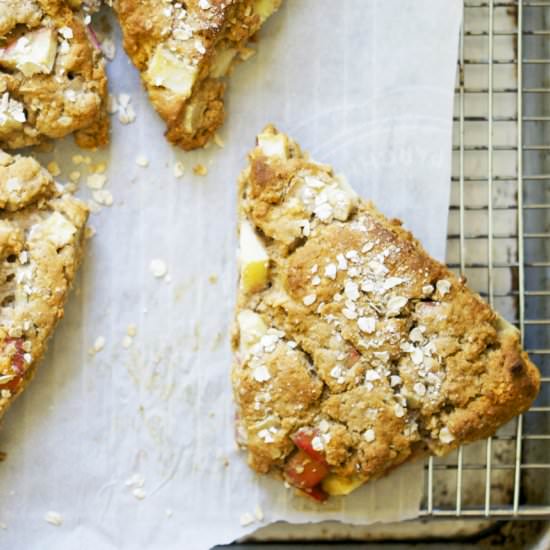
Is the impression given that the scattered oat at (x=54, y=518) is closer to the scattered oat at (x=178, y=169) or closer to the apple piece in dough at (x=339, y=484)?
the apple piece in dough at (x=339, y=484)

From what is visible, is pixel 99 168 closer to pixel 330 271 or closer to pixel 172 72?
pixel 172 72

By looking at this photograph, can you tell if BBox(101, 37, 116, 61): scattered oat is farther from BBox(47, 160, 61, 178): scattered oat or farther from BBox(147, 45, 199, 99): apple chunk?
BBox(47, 160, 61, 178): scattered oat

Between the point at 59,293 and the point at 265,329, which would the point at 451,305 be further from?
the point at 59,293

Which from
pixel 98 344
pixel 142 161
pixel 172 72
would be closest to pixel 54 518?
pixel 98 344

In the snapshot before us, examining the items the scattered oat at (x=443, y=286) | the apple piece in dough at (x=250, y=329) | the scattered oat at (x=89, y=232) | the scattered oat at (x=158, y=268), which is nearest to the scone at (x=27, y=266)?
the scattered oat at (x=89, y=232)

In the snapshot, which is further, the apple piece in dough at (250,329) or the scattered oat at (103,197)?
the scattered oat at (103,197)

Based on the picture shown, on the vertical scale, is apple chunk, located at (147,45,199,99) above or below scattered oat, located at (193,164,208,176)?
above

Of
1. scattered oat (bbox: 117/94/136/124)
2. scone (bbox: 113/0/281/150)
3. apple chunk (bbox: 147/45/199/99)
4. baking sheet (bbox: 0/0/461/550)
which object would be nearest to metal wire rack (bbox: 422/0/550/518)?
baking sheet (bbox: 0/0/461/550)
